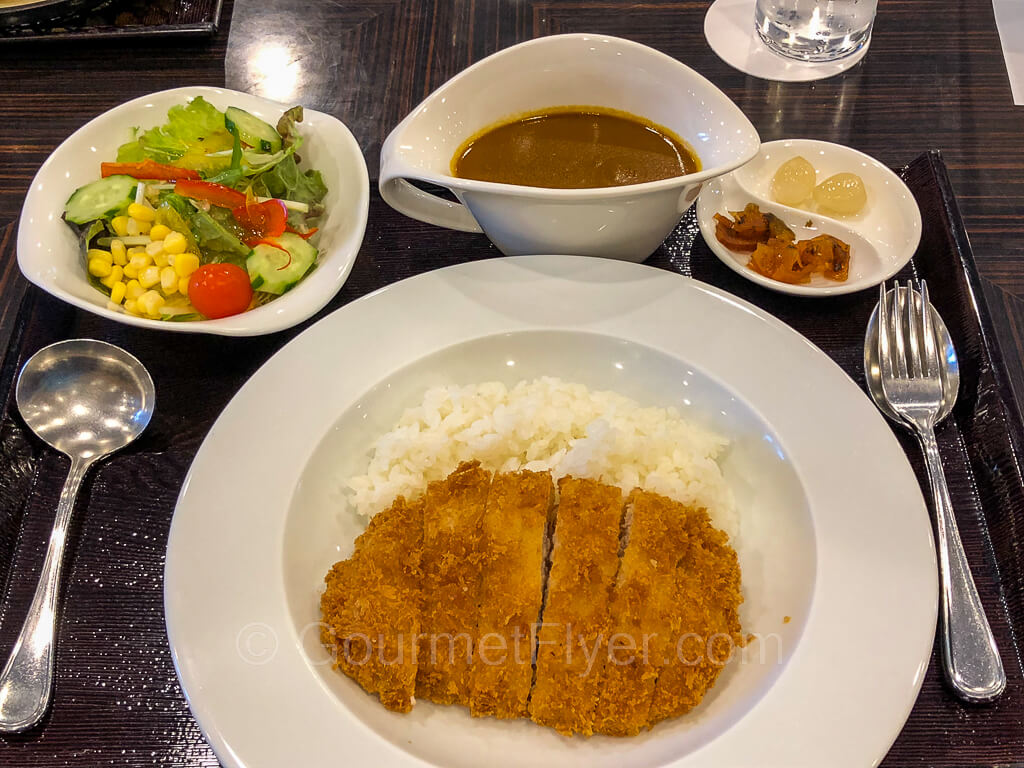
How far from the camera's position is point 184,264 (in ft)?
6.86

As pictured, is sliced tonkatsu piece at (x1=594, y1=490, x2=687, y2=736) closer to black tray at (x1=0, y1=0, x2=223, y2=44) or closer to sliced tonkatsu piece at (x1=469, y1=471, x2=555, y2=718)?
sliced tonkatsu piece at (x1=469, y1=471, x2=555, y2=718)

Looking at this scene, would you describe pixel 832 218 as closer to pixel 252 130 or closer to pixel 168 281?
pixel 252 130

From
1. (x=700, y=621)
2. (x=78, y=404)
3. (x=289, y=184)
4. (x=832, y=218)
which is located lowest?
(x=700, y=621)

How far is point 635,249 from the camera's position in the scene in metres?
2.11

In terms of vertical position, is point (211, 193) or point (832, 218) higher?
point (211, 193)

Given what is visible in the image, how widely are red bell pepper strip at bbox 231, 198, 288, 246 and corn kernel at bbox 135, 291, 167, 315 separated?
31cm

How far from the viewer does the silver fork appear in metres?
1.54

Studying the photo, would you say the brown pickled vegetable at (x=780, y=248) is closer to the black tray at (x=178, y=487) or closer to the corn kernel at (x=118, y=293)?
the black tray at (x=178, y=487)

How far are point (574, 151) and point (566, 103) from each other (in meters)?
0.20

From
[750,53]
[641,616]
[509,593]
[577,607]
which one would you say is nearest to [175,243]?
[509,593]

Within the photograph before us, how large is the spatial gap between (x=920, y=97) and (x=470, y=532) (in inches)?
90.3

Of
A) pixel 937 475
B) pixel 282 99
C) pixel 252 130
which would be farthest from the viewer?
pixel 282 99

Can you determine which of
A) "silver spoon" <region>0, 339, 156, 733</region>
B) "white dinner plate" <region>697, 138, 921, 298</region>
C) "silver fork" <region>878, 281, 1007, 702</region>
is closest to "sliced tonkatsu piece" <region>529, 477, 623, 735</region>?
"silver fork" <region>878, 281, 1007, 702</region>

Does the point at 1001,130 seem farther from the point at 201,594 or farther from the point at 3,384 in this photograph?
the point at 3,384
